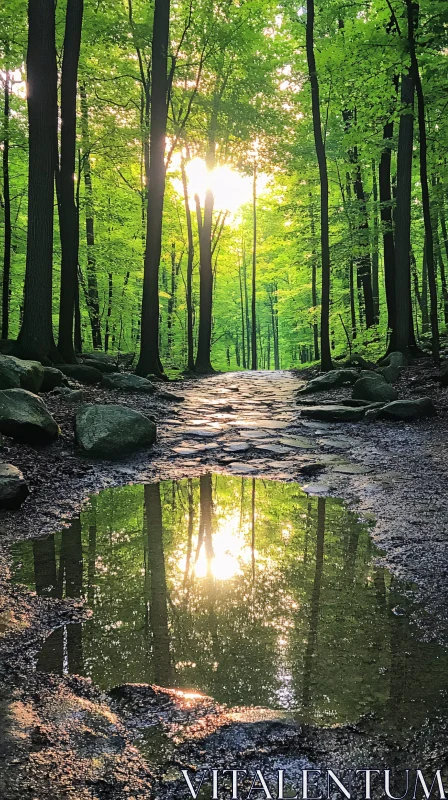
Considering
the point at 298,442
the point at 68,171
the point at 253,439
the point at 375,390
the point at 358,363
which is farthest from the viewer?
the point at 358,363

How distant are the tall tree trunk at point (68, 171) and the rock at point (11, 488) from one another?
654 cm

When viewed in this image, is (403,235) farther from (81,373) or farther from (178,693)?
(178,693)

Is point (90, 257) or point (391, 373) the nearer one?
point (391, 373)

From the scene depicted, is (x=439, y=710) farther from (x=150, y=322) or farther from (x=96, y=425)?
(x=150, y=322)

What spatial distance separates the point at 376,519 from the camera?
3.72 meters

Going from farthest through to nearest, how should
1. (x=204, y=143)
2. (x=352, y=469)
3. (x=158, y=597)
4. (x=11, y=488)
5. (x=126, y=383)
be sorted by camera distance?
(x=204, y=143) → (x=126, y=383) → (x=352, y=469) → (x=11, y=488) → (x=158, y=597)

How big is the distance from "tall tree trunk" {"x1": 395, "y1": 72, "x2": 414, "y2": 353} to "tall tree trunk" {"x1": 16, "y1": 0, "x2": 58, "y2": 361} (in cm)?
767

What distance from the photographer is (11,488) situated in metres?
3.75

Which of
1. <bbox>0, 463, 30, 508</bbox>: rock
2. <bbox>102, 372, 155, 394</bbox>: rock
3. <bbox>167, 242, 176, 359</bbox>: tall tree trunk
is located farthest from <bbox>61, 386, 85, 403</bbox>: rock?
<bbox>167, 242, 176, 359</bbox>: tall tree trunk

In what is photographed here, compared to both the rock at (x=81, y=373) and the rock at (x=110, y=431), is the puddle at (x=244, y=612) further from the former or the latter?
the rock at (x=81, y=373)

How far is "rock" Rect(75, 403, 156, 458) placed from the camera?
18.2 ft

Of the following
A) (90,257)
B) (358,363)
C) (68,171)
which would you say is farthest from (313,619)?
(90,257)

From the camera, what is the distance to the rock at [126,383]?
31.0 ft

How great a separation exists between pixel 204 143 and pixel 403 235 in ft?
35.1
